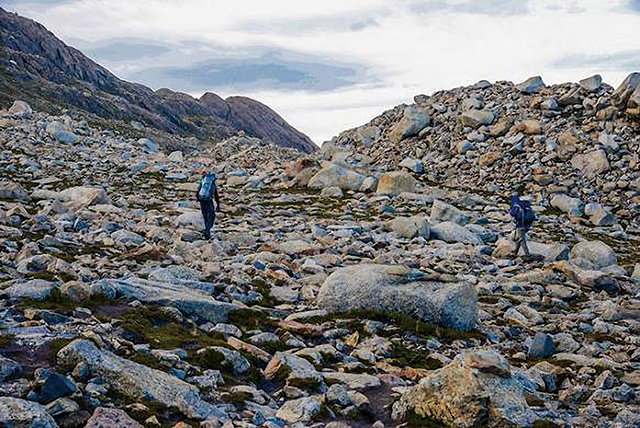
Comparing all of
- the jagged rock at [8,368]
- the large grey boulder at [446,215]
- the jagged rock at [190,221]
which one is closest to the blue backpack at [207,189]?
the jagged rock at [190,221]

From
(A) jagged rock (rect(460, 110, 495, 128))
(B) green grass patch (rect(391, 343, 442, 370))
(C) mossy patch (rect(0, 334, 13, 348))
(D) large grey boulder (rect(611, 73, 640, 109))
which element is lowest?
(B) green grass patch (rect(391, 343, 442, 370))

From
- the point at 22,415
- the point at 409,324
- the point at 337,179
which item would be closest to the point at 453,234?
the point at 409,324

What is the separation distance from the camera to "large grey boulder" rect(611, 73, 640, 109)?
135 ft

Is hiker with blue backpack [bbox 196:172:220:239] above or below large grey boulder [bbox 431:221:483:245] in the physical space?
above

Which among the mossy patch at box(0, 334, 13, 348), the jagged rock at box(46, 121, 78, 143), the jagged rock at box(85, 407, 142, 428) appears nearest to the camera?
the jagged rock at box(85, 407, 142, 428)

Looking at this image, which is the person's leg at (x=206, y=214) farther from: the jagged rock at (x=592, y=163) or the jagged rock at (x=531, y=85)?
the jagged rock at (x=531, y=85)

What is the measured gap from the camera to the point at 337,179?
39469 millimetres

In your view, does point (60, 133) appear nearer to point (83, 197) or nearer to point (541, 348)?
point (83, 197)

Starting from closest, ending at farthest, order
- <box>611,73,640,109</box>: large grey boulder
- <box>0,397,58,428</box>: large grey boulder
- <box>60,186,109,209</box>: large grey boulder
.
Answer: <box>0,397,58,428</box>: large grey boulder → <box>60,186,109,209</box>: large grey boulder → <box>611,73,640,109</box>: large grey boulder

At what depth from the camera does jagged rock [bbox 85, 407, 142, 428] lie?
22.6 feet

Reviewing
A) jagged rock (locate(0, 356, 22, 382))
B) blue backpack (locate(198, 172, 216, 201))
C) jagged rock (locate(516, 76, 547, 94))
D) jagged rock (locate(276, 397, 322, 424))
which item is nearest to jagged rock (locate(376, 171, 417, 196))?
blue backpack (locate(198, 172, 216, 201))

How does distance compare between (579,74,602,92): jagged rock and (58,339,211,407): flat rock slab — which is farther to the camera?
(579,74,602,92): jagged rock

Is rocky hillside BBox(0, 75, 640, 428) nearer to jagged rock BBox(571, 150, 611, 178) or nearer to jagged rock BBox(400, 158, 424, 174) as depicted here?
jagged rock BBox(571, 150, 611, 178)

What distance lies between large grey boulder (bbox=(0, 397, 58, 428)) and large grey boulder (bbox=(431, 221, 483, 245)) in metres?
20.5
